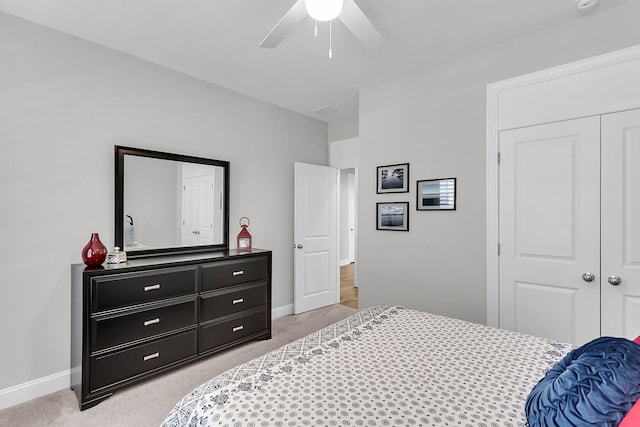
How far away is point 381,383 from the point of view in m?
1.21

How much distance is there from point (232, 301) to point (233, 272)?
28 cm

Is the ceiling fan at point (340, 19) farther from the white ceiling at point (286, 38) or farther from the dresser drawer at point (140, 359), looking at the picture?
the dresser drawer at point (140, 359)

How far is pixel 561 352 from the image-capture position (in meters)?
1.50

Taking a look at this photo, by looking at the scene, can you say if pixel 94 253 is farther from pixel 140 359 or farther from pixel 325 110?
pixel 325 110

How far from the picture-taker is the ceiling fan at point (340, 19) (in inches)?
62.8

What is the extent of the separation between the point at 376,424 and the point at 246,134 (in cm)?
335

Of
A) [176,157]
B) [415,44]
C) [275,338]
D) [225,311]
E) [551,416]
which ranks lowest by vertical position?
[275,338]

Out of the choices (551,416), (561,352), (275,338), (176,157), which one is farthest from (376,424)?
(176,157)

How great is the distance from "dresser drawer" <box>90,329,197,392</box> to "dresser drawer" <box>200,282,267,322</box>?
8.2 inches

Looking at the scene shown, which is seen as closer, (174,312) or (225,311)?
(174,312)

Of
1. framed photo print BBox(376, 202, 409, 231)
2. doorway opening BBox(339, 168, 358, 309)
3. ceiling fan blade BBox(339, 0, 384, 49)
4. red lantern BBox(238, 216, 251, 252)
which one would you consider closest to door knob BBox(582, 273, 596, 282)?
framed photo print BBox(376, 202, 409, 231)

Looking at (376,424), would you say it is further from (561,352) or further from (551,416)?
(561,352)

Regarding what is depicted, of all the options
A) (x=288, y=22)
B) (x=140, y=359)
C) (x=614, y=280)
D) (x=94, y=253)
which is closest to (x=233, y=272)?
(x=140, y=359)

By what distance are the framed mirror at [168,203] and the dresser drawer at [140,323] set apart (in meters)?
0.63
